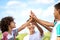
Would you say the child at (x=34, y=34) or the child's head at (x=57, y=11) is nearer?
the child's head at (x=57, y=11)

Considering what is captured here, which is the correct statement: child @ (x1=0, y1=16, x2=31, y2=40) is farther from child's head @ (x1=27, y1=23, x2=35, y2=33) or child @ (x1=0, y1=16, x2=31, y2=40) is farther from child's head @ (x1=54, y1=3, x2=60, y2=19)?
child's head @ (x1=54, y1=3, x2=60, y2=19)

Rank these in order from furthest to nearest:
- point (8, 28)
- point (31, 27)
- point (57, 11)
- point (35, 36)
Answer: point (31, 27)
point (35, 36)
point (8, 28)
point (57, 11)

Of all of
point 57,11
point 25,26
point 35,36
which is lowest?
point 35,36

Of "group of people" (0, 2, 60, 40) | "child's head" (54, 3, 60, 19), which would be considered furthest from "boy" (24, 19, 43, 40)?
"child's head" (54, 3, 60, 19)

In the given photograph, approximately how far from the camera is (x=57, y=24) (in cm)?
160

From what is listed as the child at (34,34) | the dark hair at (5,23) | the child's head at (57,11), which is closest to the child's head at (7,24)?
the dark hair at (5,23)

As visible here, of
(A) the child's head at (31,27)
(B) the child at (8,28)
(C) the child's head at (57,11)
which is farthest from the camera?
(A) the child's head at (31,27)

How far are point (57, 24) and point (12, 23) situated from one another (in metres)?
0.81

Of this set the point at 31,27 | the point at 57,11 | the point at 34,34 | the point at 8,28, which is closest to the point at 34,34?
the point at 34,34

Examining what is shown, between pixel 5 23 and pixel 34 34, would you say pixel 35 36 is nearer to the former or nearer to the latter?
pixel 34 34

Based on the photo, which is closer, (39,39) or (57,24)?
(57,24)

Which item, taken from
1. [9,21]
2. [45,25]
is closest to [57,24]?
[45,25]

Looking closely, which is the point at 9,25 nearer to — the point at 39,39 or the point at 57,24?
the point at 39,39

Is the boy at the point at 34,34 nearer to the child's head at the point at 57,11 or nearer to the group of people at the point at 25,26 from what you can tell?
the group of people at the point at 25,26
